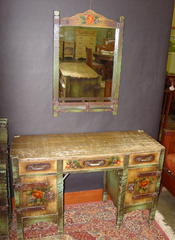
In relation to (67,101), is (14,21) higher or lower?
higher

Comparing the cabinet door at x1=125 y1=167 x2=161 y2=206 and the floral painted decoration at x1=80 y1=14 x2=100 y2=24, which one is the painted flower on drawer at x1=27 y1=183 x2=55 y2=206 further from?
the floral painted decoration at x1=80 y1=14 x2=100 y2=24

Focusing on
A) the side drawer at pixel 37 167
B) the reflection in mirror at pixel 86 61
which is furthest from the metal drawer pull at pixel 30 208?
the reflection in mirror at pixel 86 61

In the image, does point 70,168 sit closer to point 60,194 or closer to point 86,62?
point 60,194

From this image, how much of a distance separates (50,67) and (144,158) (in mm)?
1318

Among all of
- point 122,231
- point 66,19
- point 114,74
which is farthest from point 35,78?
point 122,231

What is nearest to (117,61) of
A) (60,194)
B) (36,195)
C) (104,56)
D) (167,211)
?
(104,56)

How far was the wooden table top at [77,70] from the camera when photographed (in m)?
2.66

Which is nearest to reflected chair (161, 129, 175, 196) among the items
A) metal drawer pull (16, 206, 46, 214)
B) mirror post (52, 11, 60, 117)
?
mirror post (52, 11, 60, 117)

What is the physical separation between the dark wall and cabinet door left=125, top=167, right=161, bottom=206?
61cm

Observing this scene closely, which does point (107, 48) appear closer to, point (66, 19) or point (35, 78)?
point (66, 19)

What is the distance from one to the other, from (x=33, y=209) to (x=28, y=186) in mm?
257

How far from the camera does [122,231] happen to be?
2.75 m

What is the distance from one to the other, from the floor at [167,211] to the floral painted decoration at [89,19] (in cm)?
228

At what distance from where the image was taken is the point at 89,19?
102 inches
